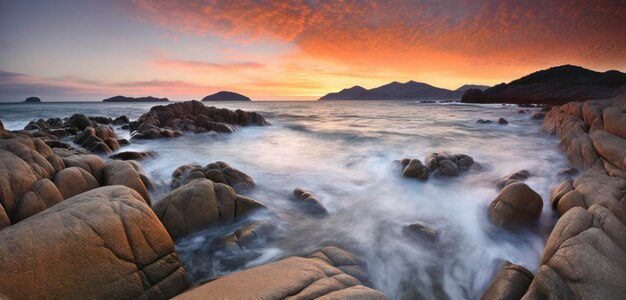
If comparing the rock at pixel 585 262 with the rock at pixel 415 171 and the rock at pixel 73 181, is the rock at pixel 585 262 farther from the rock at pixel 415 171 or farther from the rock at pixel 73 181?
the rock at pixel 73 181

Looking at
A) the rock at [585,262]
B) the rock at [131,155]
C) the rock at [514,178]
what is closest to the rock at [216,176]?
the rock at [131,155]

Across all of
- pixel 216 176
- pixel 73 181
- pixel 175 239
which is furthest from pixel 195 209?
pixel 73 181

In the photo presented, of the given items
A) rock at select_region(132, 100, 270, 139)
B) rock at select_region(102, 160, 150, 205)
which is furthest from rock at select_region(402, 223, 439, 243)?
rock at select_region(132, 100, 270, 139)

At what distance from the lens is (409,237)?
5734mm

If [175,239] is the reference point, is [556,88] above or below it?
above

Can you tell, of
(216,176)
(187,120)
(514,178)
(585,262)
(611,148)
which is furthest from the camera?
(187,120)

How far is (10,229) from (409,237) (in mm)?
5946

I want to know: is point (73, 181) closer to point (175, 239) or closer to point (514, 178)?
point (175, 239)

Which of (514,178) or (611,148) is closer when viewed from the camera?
(611,148)

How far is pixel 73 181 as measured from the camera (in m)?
5.34

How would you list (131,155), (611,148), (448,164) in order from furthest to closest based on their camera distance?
1. (131,155)
2. (448,164)
3. (611,148)

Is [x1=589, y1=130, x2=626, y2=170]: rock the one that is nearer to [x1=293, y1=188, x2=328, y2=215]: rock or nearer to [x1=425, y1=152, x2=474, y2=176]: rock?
[x1=425, y1=152, x2=474, y2=176]: rock

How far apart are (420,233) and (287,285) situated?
3828 millimetres

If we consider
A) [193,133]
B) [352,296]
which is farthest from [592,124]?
[193,133]
